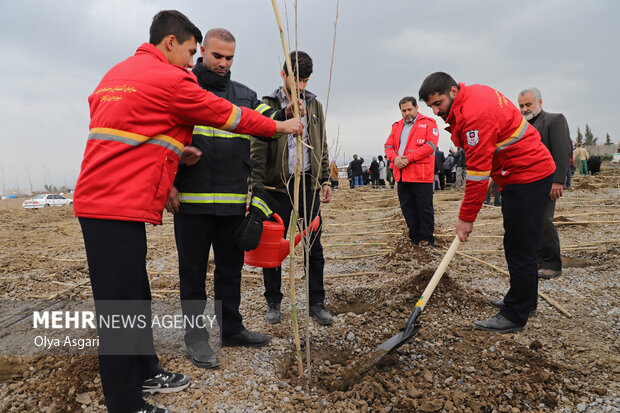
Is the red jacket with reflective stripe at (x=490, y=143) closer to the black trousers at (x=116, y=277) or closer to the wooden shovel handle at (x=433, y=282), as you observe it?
the wooden shovel handle at (x=433, y=282)

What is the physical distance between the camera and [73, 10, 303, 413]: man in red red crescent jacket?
1570mm

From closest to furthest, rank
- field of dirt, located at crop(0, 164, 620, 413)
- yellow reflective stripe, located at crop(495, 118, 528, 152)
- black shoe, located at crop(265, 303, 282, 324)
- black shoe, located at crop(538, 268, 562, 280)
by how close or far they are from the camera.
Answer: field of dirt, located at crop(0, 164, 620, 413) < yellow reflective stripe, located at crop(495, 118, 528, 152) < black shoe, located at crop(265, 303, 282, 324) < black shoe, located at crop(538, 268, 562, 280)

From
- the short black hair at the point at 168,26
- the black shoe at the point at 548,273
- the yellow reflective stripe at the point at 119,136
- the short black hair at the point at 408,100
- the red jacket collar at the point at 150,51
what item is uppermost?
the short black hair at the point at 408,100

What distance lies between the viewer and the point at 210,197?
220cm

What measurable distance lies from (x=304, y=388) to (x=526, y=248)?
1826mm

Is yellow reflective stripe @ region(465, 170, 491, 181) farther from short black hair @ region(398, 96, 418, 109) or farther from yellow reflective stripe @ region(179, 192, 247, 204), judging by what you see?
short black hair @ region(398, 96, 418, 109)

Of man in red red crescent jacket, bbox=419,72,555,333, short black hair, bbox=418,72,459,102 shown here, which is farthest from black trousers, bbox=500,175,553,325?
short black hair, bbox=418,72,459,102

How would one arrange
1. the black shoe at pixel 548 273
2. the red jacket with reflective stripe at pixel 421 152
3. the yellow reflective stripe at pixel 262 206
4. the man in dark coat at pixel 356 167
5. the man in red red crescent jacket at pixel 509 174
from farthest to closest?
the man in dark coat at pixel 356 167 < the red jacket with reflective stripe at pixel 421 152 < the black shoe at pixel 548 273 < the man in red red crescent jacket at pixel 509 174 < the yellow reflective stripe at pixel 262 206

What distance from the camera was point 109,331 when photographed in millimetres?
1659

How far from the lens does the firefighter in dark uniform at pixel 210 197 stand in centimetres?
218

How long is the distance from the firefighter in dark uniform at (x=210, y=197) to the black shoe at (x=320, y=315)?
827mm

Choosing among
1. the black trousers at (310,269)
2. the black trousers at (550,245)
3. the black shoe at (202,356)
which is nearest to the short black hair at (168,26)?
the black trousers at (310,269)

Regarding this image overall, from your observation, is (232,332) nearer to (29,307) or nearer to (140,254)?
(140,254)

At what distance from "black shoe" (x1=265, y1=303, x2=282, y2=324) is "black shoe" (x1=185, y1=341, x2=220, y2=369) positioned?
75 centimetres
